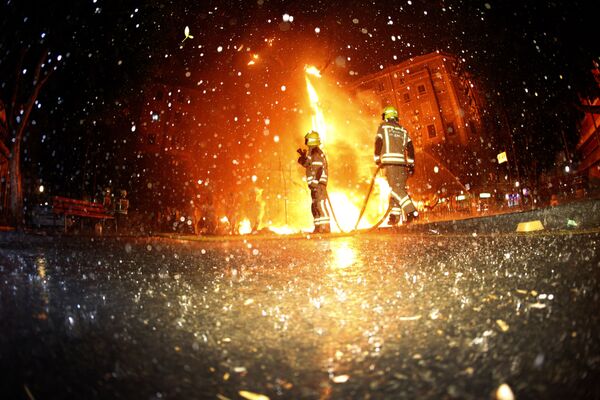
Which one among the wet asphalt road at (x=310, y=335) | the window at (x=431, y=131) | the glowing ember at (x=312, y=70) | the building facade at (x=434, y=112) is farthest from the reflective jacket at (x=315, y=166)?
the window at (x=431, y=131)

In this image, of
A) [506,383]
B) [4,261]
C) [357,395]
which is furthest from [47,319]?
[4,261]

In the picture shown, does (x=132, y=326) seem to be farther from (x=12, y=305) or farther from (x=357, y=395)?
(x=357, y=395)

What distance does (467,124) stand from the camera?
50.4 metres

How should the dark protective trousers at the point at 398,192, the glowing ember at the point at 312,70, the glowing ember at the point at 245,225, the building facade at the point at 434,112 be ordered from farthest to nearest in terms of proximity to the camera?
the building facade at the point at 434,112 → the glowing ember at the point at 312,70 → the glowing ember at the point at 245,225 → the dark protective trousers at the point at 398,192

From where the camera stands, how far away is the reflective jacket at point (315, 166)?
936 cm

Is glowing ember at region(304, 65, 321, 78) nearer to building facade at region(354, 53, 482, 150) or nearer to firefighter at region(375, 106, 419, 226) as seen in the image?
firefighter at region(375, 106, 419, 226)

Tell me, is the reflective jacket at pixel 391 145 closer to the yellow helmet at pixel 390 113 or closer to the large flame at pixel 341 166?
the yellow helmet at pixel 390 113

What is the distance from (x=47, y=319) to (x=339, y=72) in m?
22.9

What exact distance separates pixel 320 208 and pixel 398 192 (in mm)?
2341

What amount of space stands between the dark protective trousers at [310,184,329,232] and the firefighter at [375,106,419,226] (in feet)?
5.97

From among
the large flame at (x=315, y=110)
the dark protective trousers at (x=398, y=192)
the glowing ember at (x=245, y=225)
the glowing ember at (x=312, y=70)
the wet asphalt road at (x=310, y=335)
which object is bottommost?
the wet asphalt road at (x=310, y=335)

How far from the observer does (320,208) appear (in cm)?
931

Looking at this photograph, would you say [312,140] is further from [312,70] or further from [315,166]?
[312,70]

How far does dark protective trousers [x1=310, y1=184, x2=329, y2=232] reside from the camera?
9117 mm
